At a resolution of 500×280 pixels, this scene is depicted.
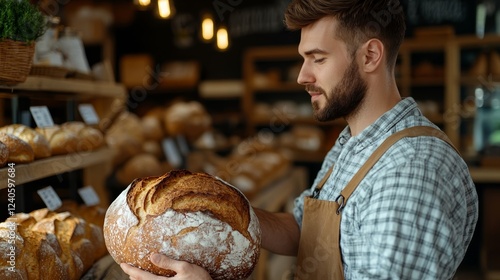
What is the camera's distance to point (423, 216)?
1.29 meters

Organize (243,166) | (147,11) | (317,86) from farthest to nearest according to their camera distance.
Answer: (147,11), (243,166), (317,86)

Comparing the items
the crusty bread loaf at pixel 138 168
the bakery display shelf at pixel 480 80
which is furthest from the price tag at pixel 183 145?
the bakery display shelf at pixel 480 80

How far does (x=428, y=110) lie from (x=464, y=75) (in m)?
0.52

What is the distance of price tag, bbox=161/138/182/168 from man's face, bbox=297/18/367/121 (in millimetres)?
2353

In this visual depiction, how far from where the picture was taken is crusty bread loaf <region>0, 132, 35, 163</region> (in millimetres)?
1650

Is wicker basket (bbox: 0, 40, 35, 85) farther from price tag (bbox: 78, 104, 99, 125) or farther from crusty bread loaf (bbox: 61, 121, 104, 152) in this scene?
price tag (bbox: 78, 104, 99, 125)

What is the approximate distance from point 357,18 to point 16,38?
998mm

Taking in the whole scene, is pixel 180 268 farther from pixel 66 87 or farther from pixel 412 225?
pixel 66 87

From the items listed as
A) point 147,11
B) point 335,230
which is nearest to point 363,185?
point 335,230

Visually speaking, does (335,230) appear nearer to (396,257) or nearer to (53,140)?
(396,257)

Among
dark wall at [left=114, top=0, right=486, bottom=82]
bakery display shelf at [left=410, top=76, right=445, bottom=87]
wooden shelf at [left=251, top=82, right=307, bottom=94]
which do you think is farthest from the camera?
dark wall at [left=114, top=0, right=486, bottom=82]

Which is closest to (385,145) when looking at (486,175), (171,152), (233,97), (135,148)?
(135,148)

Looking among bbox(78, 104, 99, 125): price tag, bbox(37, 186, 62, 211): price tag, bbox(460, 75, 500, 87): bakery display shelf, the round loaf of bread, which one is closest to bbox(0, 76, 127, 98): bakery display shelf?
bbox(78, 104, 99, 125): price tag

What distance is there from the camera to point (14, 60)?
5.32 ft
